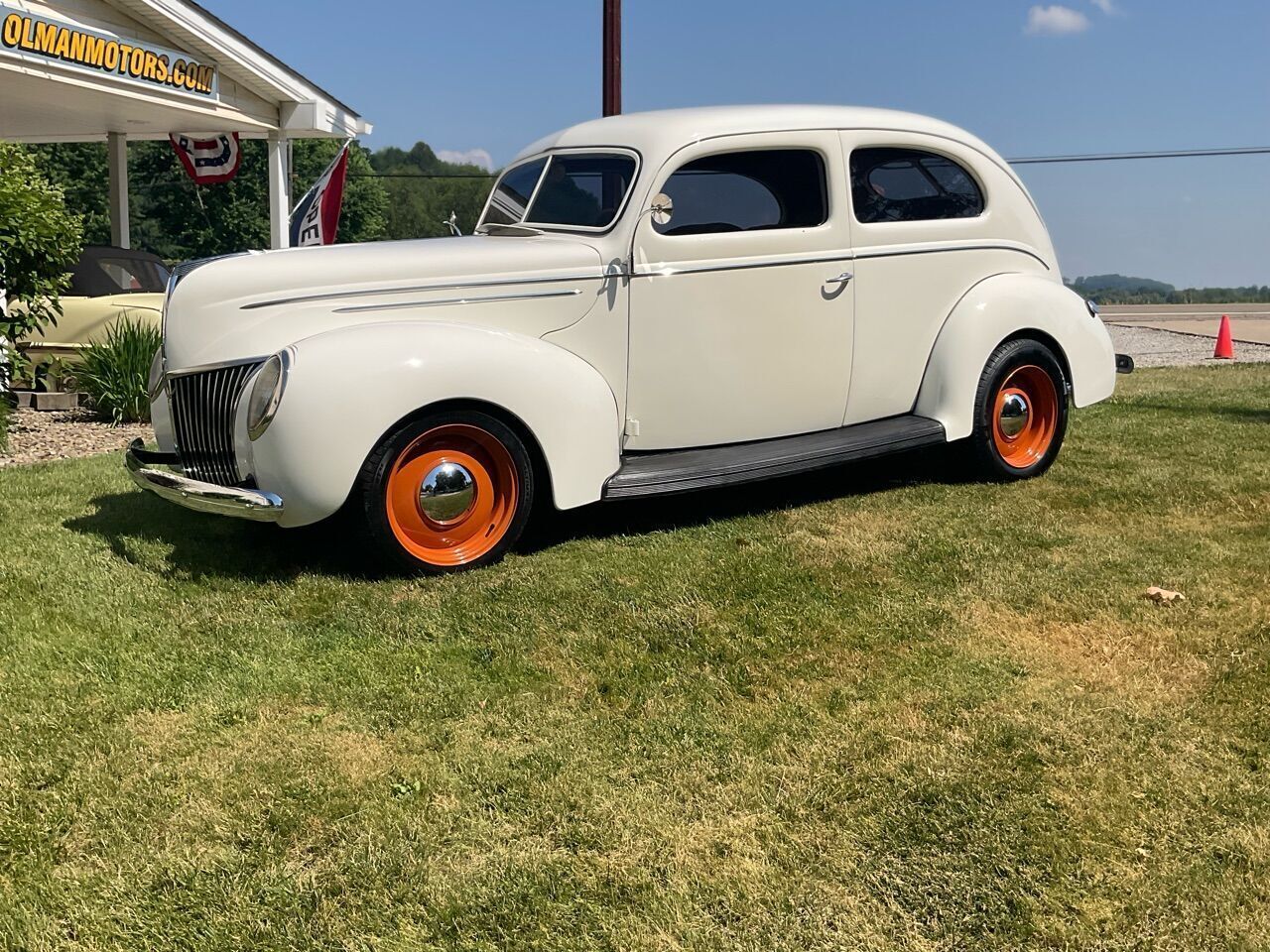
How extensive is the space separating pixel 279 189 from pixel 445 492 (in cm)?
1203

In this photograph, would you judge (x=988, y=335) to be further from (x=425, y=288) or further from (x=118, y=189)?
(x=118, y=189)

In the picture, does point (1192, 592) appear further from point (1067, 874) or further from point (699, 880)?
point (699, 880)

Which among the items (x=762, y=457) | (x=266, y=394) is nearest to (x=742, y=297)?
(x=762, y=457)

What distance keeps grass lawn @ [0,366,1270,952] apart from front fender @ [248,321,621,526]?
0.44 m

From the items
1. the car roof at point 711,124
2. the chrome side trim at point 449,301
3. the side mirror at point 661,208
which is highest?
the car roof at point 711,124

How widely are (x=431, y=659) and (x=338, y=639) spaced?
38 centimetres

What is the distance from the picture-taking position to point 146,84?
1240 centimetres

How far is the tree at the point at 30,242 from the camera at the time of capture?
22.8 feet

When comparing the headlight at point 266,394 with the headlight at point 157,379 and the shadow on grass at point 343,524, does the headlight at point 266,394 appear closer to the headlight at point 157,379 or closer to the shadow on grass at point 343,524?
the shadow on grass at point 343,524

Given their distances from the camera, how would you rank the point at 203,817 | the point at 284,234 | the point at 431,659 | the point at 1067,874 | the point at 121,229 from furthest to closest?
the point at 121,229, the point at 284,234, the point at 431,659, the point at 203,817, the point at 1067,874

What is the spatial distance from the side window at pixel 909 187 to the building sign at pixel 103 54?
31.0 feet

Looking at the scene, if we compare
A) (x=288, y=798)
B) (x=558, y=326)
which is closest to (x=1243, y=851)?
(x=288, y=798)

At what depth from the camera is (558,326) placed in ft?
14.7

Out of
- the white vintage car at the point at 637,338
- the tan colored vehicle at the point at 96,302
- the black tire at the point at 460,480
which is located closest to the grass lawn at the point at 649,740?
the black tire at the point at 460,480
